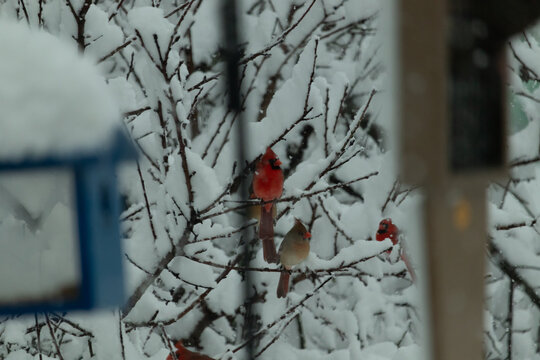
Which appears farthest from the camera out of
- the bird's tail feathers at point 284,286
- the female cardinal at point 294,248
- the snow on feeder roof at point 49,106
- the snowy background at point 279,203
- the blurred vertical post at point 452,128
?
the bird's tail feathers at point 284,286

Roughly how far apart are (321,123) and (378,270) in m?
0.77

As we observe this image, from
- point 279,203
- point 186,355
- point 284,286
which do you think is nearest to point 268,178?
point 284,286

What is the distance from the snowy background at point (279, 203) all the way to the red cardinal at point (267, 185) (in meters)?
0.07

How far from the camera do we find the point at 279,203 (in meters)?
3.86

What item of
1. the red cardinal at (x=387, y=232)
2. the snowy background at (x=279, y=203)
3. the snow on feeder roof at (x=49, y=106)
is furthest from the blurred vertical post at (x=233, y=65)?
the red cardinal at (x=387, y=232)

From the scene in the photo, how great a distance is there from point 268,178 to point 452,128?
6.89 ft

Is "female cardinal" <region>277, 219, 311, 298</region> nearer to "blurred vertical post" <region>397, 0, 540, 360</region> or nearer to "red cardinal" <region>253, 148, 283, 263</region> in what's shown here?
"red cardinal" <region>253, 148, 283, 263</region>

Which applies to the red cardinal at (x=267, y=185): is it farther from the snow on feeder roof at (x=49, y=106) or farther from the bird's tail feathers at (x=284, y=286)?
the snow on feeder roof at (x=49, y=106)

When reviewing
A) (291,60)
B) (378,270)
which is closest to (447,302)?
(378,270)

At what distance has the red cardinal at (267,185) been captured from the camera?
318 centimetres

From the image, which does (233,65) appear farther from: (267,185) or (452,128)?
(267,185)

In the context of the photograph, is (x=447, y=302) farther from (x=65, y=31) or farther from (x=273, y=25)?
(x=273, y=25)

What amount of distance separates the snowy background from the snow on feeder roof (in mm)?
1277

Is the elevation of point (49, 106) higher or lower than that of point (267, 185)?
lower
